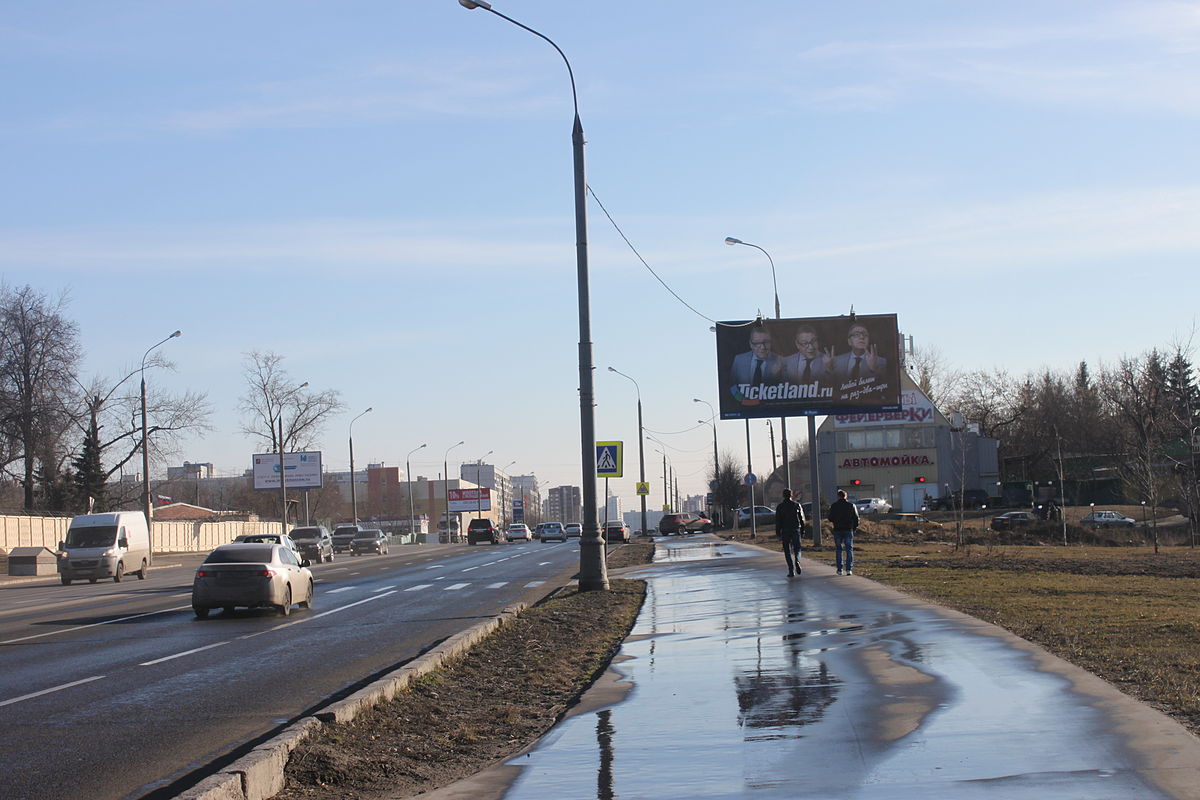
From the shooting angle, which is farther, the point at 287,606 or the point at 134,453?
the point at 134,453

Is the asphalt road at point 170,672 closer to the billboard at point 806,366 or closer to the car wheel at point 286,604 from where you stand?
the car wheel at point 286,604

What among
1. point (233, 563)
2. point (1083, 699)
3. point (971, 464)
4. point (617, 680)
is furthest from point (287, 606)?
point (971, 464)

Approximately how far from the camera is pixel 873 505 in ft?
261

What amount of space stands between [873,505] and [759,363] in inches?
1618

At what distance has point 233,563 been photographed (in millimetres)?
20062

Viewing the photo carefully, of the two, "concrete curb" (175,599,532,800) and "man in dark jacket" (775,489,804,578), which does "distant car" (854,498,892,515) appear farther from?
"concrete curb" (175,599,532,800)

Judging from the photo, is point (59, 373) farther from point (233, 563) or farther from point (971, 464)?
point (971, 464)

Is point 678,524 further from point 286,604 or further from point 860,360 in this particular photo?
point 286,604

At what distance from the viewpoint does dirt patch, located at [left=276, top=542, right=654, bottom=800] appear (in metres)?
7.00

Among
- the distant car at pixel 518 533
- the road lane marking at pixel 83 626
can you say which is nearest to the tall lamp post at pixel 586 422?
the road lane marking at pixel 83 626

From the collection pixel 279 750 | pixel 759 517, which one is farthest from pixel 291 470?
pixel 279 750

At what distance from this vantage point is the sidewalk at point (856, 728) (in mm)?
6266

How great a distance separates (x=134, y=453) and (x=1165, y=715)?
250 feet

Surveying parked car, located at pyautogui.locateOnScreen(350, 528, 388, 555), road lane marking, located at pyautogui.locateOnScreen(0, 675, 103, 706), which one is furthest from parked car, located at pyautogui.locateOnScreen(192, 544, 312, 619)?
parked car, located at pyautogui.locateOnScreen(350, 528, 388, 555)
